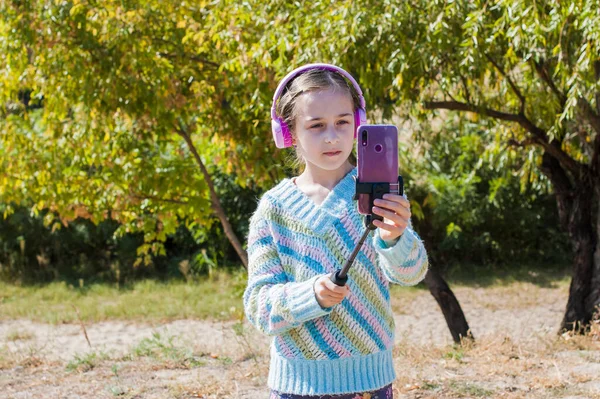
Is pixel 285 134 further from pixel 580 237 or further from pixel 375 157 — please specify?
pixel 580 237

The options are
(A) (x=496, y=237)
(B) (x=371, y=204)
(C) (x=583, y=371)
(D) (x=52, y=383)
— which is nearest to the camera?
(B) (x=371, y=204)

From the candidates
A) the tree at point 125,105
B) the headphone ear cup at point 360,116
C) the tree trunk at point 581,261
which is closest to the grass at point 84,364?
the tree at point 125,105

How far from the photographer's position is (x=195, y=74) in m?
6.41

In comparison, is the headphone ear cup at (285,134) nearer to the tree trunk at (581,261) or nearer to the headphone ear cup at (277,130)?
the headphone ear cup at (277,130)

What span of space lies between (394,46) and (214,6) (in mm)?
1773

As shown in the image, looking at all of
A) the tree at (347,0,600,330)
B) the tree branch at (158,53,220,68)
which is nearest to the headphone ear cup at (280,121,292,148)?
the tree at (347,0,600,330)

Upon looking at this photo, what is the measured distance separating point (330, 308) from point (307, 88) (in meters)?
0.62

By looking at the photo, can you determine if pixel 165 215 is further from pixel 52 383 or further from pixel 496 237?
pixel 496 237

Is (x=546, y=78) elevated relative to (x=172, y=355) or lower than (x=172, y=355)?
elevated

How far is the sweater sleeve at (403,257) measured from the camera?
6.55 ft

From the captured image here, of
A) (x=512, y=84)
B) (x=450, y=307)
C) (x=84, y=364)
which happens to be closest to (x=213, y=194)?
(x=84, y=364)

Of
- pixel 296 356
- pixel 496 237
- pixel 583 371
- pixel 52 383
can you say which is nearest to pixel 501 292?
pixel 496 237

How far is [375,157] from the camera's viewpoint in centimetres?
192

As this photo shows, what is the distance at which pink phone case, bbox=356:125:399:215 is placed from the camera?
75.6 inches
